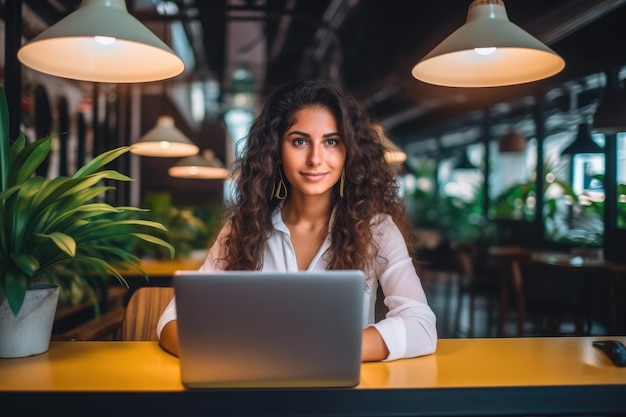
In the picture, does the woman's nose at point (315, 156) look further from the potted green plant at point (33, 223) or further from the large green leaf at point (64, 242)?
the large green leaf at point (64, 242)

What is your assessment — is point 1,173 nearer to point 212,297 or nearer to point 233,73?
point 212,297

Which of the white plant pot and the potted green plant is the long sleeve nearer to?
the potted green plant

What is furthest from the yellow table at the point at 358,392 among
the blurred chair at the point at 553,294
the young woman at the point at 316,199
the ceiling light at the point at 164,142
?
the blurred chair at the point at 553,294

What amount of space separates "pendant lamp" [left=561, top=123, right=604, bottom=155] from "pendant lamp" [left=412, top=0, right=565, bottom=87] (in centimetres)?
460

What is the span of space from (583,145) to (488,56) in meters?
4.64

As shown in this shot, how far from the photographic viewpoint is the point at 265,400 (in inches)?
56.6

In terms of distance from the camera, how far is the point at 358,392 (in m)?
1.46

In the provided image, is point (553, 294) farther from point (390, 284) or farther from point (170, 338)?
point (170, 338)

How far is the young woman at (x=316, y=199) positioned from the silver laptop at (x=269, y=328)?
2.15ft

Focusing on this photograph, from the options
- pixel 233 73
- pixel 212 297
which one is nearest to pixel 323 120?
pixel 212 297

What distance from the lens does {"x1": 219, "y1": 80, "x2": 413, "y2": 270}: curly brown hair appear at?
224 cm

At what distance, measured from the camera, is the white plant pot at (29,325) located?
69.7 inches

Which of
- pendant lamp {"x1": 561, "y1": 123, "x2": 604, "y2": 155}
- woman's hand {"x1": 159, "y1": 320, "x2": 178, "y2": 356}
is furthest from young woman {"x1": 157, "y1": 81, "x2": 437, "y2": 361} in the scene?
pendant lamp {"x1": 561, "y1": 123, "x2": 604, "y2": 155}

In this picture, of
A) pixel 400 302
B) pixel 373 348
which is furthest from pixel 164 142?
pixel 373 348
